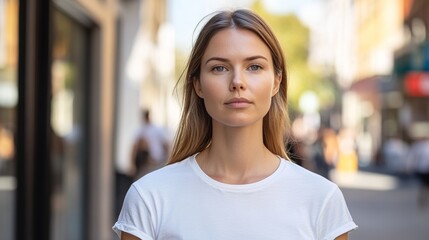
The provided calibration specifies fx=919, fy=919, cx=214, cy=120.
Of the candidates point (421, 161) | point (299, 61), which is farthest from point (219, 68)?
point (299, 61)

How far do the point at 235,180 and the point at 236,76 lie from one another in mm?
300

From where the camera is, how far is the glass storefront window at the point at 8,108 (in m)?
6.37

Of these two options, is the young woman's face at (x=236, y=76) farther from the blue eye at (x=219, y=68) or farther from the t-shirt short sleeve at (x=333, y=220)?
the t-shirt short sleeve at (x=333, y=220)

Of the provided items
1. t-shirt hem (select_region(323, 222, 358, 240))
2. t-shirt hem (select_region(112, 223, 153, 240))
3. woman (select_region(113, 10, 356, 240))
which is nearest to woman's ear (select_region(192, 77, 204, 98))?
woman (select_region(113, 10, 356, 240))

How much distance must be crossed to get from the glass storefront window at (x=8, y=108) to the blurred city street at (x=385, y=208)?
7411 mm

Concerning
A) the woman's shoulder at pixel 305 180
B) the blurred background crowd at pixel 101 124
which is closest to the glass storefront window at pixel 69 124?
the blurred background crowd at pixel 101 124

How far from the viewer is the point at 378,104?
5181 centimetres

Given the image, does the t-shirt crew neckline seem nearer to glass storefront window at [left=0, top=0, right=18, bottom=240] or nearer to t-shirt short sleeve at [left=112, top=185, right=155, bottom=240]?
t-shirt short sleeve at [left=112, top=185, right=155, bottom=240]

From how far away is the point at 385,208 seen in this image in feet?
68.5

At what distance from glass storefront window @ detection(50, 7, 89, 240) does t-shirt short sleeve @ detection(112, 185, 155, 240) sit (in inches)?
261

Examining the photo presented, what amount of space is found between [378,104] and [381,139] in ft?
9.07

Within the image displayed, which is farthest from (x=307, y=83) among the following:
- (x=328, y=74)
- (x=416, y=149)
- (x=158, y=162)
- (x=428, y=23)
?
(x=158, y=162)

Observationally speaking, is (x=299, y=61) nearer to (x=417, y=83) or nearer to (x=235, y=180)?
(x=417, y=83)

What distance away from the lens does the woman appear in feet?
8.03
